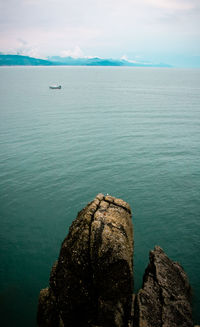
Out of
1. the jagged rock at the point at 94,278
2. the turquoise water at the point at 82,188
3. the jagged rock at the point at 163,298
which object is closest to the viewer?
the jagged rock at the point at 94,278

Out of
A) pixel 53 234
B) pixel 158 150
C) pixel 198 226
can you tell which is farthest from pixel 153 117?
pixel 53 234

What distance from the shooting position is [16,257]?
73.8 feet

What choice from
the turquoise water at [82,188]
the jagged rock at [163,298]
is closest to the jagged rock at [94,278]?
the jagged rock at [163,298]

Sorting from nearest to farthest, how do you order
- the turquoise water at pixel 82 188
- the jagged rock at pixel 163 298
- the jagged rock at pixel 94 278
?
the jagged rock at pixel 94 278 → the jagged rock at pixel 163 298 → the turquoise water at pixel 82 188

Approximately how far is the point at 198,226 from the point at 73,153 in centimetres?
2791

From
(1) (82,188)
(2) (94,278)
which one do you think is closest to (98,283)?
(2) (94,278)

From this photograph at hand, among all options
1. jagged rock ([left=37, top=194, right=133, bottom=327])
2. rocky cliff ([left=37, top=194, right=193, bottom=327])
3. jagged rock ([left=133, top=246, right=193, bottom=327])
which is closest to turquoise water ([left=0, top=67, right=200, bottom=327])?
jagged rock ([left=133, top=246, right=193, bottom=327])

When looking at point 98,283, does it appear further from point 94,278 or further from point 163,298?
point 163,298

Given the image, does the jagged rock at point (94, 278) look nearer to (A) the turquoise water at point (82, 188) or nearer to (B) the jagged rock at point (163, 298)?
(B) the jagged rock at point (163, 298)

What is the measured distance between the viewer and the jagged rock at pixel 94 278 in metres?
11.4

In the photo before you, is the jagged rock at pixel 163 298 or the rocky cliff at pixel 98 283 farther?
the jagged rock at pixel 163 298

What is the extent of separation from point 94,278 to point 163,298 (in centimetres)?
516

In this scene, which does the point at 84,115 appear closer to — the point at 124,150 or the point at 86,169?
the point at 124,150

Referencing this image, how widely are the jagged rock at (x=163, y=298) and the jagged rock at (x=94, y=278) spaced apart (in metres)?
1.14
